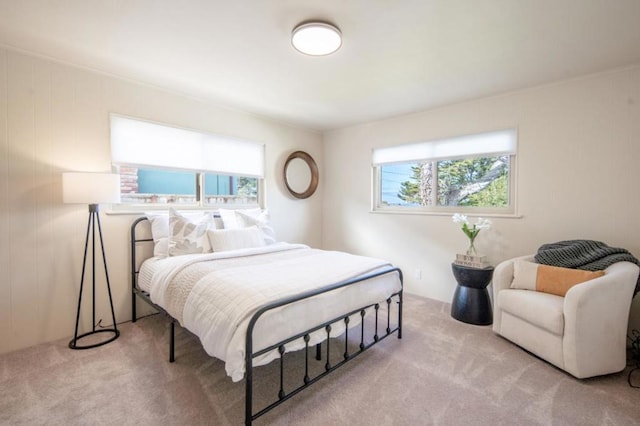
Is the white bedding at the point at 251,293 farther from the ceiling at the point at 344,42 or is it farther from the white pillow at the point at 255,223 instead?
the ceiling at the point at 344,42

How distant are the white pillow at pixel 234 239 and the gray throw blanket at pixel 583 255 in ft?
8.96

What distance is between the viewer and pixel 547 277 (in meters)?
2.47

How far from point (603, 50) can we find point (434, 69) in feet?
4.02

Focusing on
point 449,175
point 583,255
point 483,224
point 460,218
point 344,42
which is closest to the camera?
point 344,42

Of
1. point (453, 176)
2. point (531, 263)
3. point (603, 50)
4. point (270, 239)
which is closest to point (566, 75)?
point (603, 50)

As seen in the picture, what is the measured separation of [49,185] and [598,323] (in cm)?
438

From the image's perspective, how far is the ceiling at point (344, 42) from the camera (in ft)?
5.96

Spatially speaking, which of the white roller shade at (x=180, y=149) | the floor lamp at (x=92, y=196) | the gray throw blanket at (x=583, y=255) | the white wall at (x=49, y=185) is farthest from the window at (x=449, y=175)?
the floor lamp at (x=92, y=196)

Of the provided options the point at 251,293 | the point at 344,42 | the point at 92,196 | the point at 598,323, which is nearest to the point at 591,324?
the point at 598,323

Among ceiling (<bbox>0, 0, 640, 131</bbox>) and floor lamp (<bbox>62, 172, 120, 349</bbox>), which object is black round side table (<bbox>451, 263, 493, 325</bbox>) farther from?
floor lamp (<bbox>62, 172, 120, 349</bbox>)

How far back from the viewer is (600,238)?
2.68 meters

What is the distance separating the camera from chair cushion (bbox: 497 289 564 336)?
2143 millimetres

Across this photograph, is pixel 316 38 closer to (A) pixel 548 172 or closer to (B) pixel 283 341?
(B) pixel 283 341

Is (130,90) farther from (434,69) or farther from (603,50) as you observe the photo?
(603,50)
